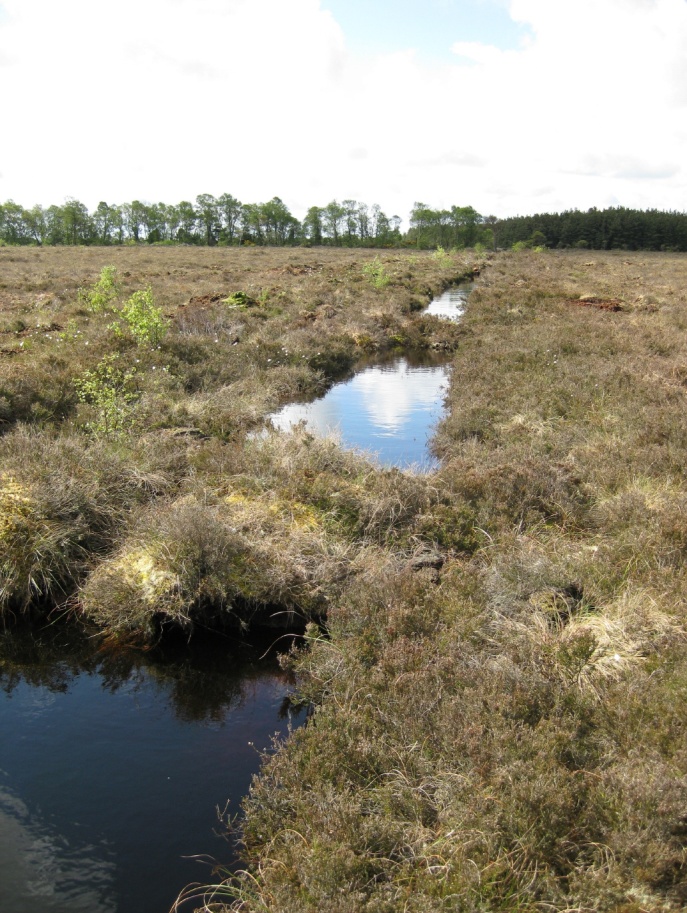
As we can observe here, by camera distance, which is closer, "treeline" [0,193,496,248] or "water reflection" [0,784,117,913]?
"water reflection" [0,784,117,913]

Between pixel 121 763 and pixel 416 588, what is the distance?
2.84m

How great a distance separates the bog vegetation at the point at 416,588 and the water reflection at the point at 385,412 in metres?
0.70

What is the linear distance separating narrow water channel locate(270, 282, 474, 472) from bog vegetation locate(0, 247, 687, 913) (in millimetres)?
705

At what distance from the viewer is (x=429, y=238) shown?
332 feet

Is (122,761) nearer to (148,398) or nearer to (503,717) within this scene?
(503,717)

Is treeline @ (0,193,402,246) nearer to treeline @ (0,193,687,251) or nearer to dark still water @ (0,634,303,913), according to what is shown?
treeline @ (0,193,687,251)

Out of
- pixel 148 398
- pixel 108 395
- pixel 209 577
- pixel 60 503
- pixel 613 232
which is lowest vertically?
pixel 209 577

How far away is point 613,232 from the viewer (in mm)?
84500

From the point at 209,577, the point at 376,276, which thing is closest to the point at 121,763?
the point at 209,577

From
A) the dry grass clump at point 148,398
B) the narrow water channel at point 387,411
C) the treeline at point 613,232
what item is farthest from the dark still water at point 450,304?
the treeline at point 613,232

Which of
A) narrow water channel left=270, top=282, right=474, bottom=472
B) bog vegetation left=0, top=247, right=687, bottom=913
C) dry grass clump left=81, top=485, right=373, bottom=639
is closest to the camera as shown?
bog vegetation left=0, top=247, right=687, bottom=913

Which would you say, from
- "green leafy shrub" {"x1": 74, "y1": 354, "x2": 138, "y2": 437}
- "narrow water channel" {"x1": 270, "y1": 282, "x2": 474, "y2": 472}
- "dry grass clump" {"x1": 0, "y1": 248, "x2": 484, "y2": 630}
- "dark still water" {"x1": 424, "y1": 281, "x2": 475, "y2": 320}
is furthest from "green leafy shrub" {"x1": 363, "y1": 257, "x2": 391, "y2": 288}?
"green leafy shrub" {"x1": 74, "y1": 354, "x2": 138, "y2": 437}

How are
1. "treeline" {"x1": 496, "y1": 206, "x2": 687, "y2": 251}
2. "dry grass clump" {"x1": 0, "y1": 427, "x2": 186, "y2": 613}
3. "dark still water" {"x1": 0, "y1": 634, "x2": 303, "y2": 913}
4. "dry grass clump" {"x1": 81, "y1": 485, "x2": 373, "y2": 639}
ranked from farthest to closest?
"treeline" {"x1": 496, "y1": 206, "x2": 687, "y2": 251}
"dry grass clump" {"x1": 0, "y1": 427, "x2": 186, "y2": 613}
"dry grass clump" {"x1": 81, "y1": 485, "x2": 373, "y2": 639}
"dark still water" {"x1": 0, "y1": 634, "x2": 303, "y2": 913}

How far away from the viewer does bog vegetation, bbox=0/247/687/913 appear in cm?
365
